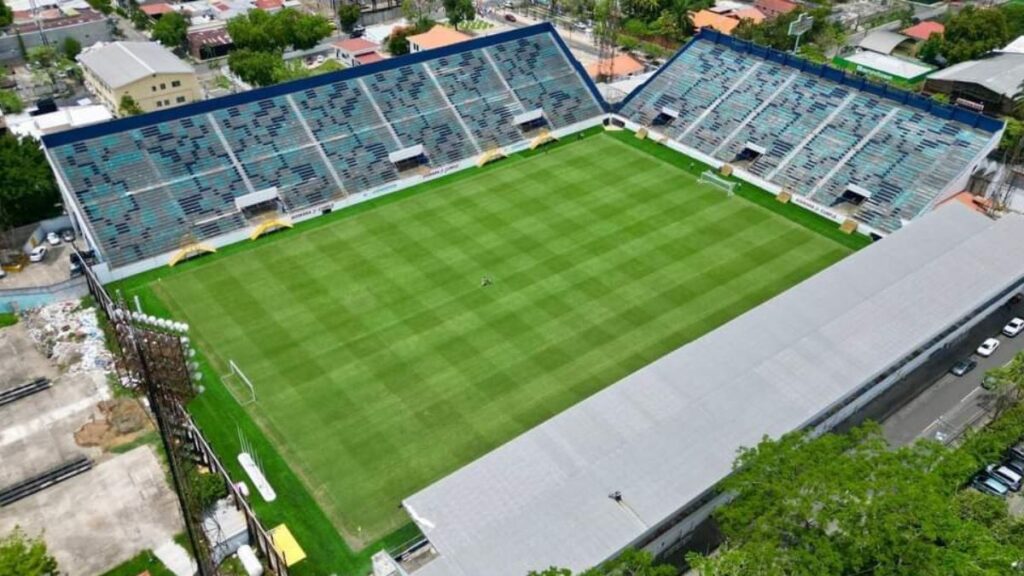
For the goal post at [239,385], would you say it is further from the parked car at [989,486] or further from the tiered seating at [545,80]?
the tiered seating at [545,80]

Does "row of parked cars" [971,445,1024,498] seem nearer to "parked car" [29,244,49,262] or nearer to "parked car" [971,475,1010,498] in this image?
"parked car" [971,475,1010,498]

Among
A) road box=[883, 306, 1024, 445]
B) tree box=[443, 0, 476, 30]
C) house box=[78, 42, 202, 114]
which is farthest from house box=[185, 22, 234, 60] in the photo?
road box=[883, 306, 1024, 445]

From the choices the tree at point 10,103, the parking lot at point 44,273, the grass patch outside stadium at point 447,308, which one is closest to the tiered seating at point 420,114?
Result: the grass patch outside stadium at point 447,308

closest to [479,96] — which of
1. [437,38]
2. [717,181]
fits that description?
[717,181]

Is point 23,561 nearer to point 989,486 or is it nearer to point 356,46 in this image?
point 989,486

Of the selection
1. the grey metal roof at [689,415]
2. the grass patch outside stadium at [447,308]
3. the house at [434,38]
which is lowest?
the grass patch outside stadium at [447,308]

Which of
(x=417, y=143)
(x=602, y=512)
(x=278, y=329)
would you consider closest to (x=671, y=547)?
(x=602, y=512)
